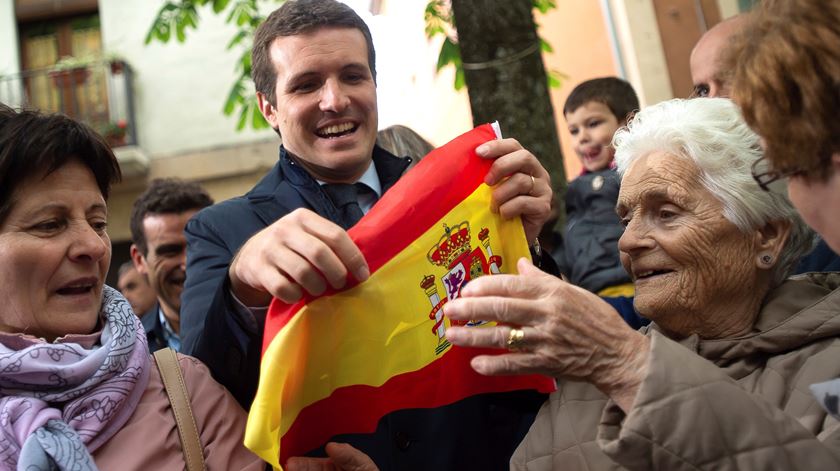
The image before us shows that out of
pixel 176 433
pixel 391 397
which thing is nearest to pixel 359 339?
pixel 391 397

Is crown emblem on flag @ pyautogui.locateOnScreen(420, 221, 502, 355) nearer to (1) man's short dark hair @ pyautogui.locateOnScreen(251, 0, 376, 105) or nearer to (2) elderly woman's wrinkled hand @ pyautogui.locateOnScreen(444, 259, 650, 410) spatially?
(2) elderly woman's wrinkled hand @ pyautogui.locateOnScreen(444, 259, 650, 410)

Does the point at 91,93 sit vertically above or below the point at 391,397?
above

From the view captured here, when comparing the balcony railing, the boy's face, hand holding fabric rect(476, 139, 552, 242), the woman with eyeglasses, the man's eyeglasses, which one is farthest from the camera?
the balcony railing

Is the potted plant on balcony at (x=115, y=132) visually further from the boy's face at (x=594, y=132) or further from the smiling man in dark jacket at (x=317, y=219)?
the smiling man in dark jacket at (x=317, y=219)

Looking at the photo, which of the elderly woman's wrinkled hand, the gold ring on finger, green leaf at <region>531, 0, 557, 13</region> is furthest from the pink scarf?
green leaf at <region>531, 0, 557, 13</region>

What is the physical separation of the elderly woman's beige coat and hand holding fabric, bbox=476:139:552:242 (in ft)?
1.73

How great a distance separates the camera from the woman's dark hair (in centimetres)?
242

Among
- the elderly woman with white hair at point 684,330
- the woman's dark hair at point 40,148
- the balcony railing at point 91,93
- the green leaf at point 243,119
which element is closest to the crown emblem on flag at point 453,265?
the elderly woman with white hair at point 684,330

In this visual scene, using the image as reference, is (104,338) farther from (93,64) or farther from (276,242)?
(93,64)

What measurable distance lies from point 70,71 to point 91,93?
54cm

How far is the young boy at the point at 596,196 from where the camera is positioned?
4.15m

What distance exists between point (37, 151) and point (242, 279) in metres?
0.76

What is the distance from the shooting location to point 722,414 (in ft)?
6.42

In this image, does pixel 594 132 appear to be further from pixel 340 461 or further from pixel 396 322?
pixel 340 461
